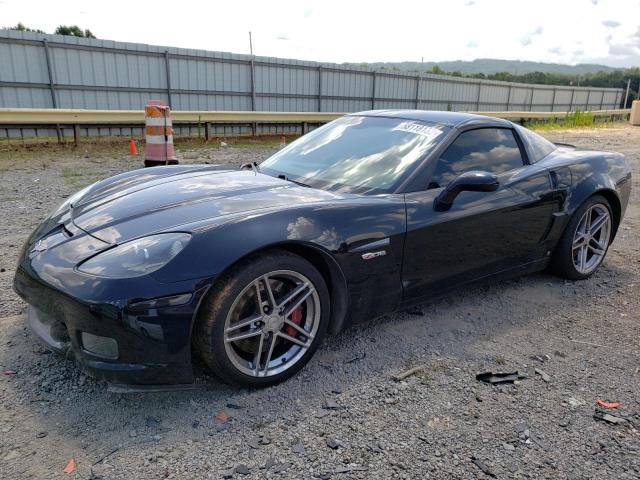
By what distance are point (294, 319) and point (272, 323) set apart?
0.57 feet

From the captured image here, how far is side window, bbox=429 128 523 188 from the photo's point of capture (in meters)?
3.23

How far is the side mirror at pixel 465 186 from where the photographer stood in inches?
116

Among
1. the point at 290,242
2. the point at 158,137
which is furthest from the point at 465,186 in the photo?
the point at 158,137

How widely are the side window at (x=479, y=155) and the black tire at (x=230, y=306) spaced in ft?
3.77

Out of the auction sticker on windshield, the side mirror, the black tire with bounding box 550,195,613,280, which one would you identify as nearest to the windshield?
the auction sticker on windshield

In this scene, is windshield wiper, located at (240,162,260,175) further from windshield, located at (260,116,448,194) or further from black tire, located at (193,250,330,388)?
black tire, located at (193,250,330,388)

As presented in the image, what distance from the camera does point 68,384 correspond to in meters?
2.47

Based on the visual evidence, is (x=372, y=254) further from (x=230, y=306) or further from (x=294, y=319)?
(x=230, y=306)

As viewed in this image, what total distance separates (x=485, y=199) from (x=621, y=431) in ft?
5.07

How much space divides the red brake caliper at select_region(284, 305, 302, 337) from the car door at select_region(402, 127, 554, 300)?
0.68 m

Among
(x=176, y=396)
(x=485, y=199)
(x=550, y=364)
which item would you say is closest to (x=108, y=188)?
(x=176, y=396)

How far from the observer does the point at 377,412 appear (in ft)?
7.86

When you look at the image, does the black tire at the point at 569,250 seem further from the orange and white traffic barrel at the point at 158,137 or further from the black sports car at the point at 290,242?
the orange and white traffic barrel at the point at 158,137

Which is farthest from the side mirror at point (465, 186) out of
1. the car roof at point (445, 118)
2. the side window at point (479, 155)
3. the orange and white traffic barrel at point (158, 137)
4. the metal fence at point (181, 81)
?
the metal fence at point (181, 81)
